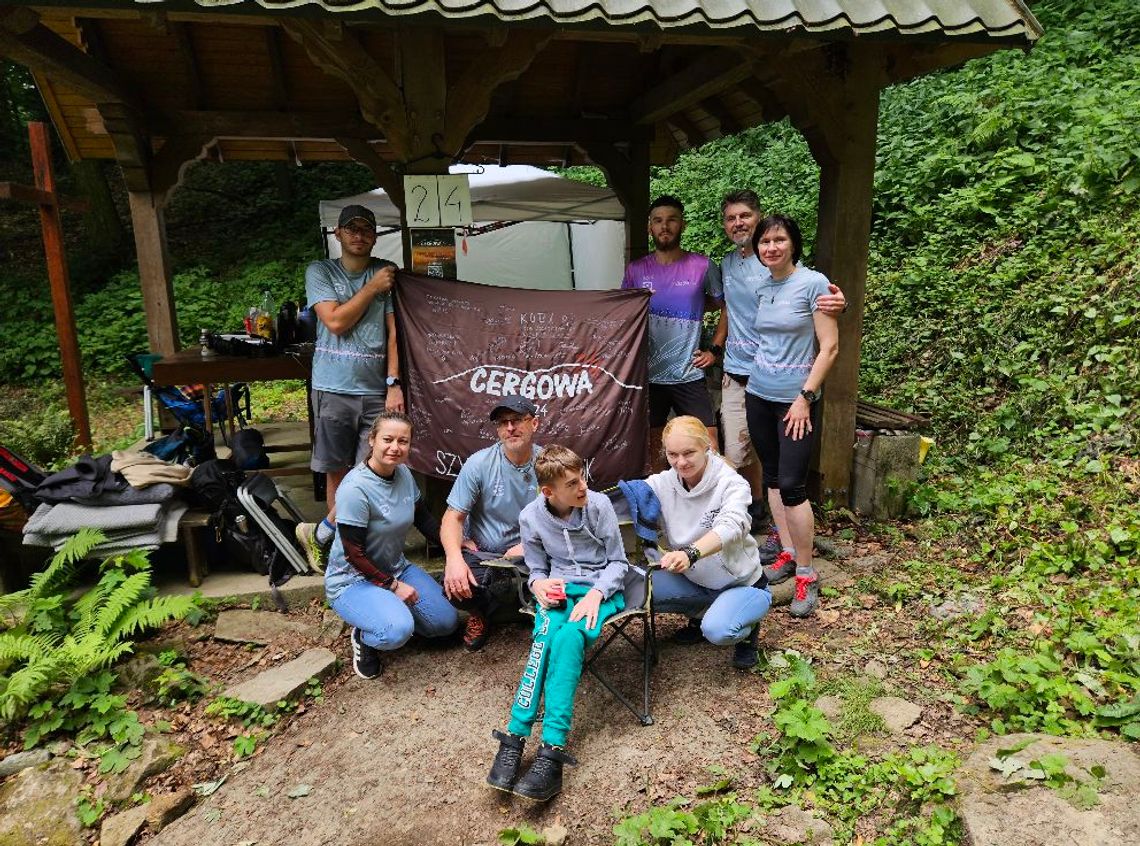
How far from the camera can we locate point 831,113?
4477mm

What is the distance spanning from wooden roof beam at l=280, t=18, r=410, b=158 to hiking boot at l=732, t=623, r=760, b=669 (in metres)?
3.11

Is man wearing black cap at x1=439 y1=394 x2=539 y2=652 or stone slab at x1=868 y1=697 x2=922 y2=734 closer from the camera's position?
stone slab at x1=868 y1=697 x2=922 y2=734

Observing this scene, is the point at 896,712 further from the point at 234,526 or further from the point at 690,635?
the point at 234,526

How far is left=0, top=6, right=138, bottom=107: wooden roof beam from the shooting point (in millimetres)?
3576

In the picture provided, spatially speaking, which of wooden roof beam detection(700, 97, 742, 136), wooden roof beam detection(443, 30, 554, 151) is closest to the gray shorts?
wooden roof beam detection(443, 30, 554, 151)

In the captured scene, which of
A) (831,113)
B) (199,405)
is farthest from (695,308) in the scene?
(199,405)

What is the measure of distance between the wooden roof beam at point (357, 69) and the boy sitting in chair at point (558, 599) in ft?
6.89

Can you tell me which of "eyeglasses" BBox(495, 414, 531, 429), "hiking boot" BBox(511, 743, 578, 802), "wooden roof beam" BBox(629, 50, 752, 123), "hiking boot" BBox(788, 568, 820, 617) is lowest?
"hiking boot" BBox(511, 743, 578, 802)

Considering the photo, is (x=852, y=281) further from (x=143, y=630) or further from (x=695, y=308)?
(x=143, y=630)

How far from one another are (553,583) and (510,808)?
863 millimetres

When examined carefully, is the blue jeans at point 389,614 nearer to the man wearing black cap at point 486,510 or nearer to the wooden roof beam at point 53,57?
the man wearing black cap at point 486,510

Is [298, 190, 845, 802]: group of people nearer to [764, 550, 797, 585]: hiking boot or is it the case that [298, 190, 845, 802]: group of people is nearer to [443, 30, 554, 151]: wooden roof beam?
[764, 550, 797, 585]: hiking boot

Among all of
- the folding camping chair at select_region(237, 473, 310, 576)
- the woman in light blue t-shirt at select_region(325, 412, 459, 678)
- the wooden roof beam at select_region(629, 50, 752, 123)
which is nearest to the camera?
the woman in light blue t-shirt at select_region(325, 412, 459, 678)

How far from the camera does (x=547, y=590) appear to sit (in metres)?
3.15
